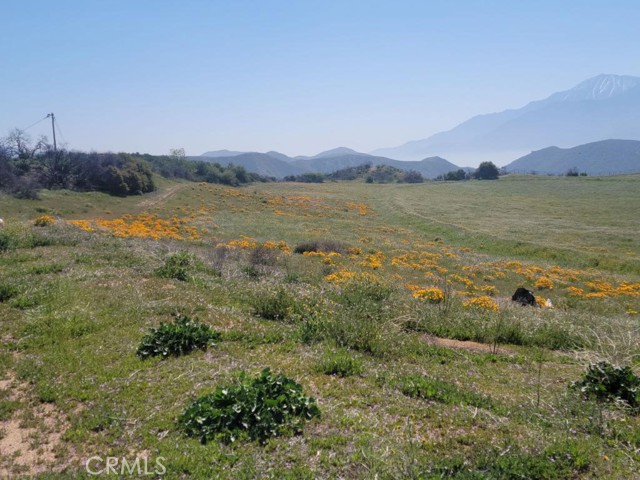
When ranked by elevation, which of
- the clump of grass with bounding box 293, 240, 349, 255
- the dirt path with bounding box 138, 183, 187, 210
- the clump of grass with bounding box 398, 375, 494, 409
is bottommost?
the clump of grass with bounding box 293, 240, 349, 255

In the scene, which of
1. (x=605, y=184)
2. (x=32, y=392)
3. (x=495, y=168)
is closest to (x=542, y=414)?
(x=32, y=392)

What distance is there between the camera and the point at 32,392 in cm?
642

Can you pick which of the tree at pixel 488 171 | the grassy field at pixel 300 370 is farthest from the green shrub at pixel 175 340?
the tree at pixel 488 171

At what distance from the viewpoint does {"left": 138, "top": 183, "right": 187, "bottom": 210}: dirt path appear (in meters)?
48.6

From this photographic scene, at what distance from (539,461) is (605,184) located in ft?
346

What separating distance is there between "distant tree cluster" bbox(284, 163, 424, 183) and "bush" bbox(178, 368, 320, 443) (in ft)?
454

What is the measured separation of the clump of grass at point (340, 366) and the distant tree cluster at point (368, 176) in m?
137

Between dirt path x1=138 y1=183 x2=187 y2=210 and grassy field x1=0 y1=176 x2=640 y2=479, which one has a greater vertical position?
dirt path x1=138 y1=183 x2=187 y2=210

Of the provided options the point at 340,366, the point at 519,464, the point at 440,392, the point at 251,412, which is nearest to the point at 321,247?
the point at 340,366

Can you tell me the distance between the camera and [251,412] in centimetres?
537

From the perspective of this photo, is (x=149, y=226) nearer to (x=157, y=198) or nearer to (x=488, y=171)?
(x=157, y=198)

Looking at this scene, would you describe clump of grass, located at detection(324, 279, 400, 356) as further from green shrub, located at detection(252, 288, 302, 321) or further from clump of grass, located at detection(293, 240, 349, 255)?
clump of grass, located at detection(293, 240, 349, 255)

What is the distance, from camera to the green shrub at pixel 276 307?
34.0 ft

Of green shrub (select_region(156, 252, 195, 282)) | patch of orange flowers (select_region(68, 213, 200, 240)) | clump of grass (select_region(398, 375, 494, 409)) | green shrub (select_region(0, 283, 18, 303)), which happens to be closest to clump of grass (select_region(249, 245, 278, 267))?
green shrub (select_region(156, 252, 195, 282))
